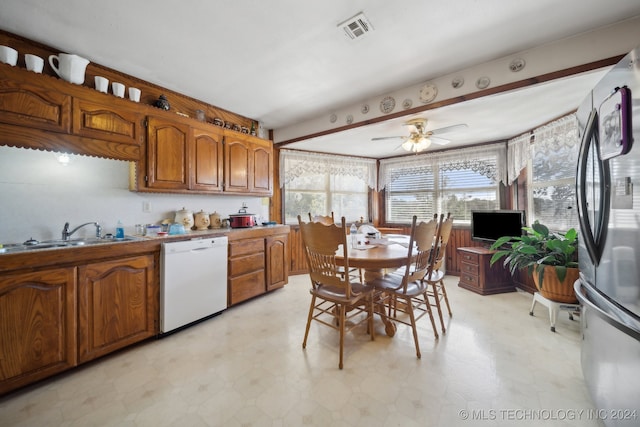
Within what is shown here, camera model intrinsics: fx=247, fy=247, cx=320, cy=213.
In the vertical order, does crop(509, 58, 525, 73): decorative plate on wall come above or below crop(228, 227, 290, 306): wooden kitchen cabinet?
above

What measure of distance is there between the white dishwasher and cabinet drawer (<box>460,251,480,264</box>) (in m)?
3.17

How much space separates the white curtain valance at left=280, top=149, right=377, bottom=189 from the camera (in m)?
4.21

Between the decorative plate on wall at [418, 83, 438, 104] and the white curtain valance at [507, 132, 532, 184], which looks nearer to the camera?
the decorative plate on wall at [418, 83, 438, 104]

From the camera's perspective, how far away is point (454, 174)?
14.1ft

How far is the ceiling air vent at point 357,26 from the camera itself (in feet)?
5.40

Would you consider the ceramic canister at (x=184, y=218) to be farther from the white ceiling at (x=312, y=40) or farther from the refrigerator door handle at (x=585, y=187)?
the refrigerator door handle at (x=585, y=187)

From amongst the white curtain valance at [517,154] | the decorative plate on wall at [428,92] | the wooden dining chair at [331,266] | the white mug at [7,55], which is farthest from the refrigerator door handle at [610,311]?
the white mug at [7,55]

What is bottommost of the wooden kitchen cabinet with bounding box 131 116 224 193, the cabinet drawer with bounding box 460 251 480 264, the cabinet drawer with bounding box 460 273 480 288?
the cabinet drawer with bounding box 460 273 480 288

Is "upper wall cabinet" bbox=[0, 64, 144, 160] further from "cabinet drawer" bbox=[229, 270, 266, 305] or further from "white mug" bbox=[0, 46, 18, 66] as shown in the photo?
"cabinet drawer" bbox=[229, 270, 266, 305]

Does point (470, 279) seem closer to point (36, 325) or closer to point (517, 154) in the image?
point (517, 154)

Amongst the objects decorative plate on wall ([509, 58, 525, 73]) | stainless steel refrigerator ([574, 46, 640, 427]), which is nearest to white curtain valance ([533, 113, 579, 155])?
decorative plate on wall ([509, 58, 525, 73])

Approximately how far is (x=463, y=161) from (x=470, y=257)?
66.2 inches

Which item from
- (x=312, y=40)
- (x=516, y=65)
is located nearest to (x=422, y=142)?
(x=516, y=65)

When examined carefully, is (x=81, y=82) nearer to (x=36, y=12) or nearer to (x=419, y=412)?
(x=36, y=12)
